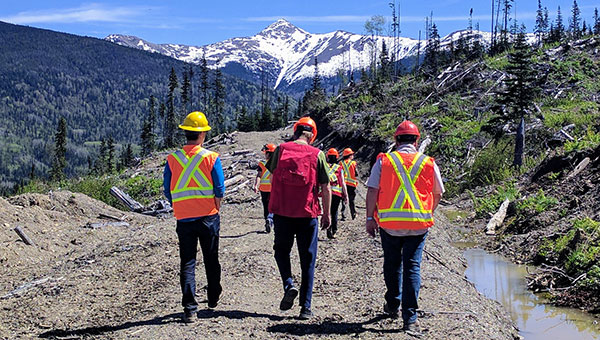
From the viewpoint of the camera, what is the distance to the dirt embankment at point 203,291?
6398 millimetres

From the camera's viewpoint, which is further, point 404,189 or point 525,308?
point 525,308

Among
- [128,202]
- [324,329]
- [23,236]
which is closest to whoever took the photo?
[324,329]

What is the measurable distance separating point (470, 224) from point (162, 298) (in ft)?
43.1

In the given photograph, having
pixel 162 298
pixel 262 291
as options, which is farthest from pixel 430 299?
pixel 162 298

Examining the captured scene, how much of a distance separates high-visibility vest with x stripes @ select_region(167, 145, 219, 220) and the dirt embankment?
1.26 metres

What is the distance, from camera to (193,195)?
6.54 m

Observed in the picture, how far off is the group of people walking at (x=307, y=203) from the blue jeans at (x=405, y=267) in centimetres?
1

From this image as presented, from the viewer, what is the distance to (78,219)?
16.4 metres

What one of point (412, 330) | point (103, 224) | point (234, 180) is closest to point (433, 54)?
point (234, 180)

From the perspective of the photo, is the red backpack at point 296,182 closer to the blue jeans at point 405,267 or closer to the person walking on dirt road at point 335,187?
the blue jeans at point 405,267

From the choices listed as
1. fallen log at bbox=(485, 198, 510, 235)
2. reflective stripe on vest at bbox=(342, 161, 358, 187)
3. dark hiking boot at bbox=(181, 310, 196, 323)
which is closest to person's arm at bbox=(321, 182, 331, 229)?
dark hiking boot at bbox=(181, 310, 196, 323)

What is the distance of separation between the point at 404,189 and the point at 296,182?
3.88ft

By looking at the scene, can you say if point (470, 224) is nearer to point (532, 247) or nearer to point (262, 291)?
point (532, 247)

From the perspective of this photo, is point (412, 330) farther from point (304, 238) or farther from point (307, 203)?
point (307, 203)
